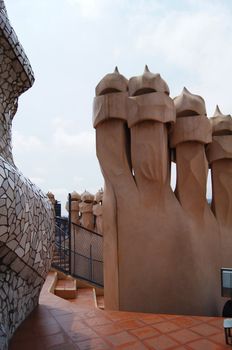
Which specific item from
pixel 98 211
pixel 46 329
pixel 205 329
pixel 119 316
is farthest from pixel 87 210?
pixel 205 329

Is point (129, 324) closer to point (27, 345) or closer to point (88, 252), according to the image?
point (27, 345)

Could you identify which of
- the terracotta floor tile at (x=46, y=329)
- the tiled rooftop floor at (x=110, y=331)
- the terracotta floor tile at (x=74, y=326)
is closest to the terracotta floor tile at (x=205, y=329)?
the tiled rooftop floor at (x=110, y=331)

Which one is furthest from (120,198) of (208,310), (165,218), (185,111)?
(208,310)

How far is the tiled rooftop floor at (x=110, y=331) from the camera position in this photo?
116 inches

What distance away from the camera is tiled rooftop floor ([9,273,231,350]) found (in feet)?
9.65

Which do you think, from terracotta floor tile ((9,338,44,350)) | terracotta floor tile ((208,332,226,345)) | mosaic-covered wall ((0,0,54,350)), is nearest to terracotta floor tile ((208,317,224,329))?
terracotta floor tile ((208,332,226,345))

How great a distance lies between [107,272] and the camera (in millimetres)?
5629

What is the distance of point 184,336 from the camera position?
325 centimetres

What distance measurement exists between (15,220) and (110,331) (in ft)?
6.54

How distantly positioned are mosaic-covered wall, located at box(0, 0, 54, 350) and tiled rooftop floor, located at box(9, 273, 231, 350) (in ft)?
0.81

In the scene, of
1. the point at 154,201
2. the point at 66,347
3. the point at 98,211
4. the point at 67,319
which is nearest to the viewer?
the point at 66,347

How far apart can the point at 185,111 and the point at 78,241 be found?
924 cm

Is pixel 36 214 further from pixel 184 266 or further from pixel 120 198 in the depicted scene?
pixel 184 266

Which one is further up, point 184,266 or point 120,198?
point 120,198
